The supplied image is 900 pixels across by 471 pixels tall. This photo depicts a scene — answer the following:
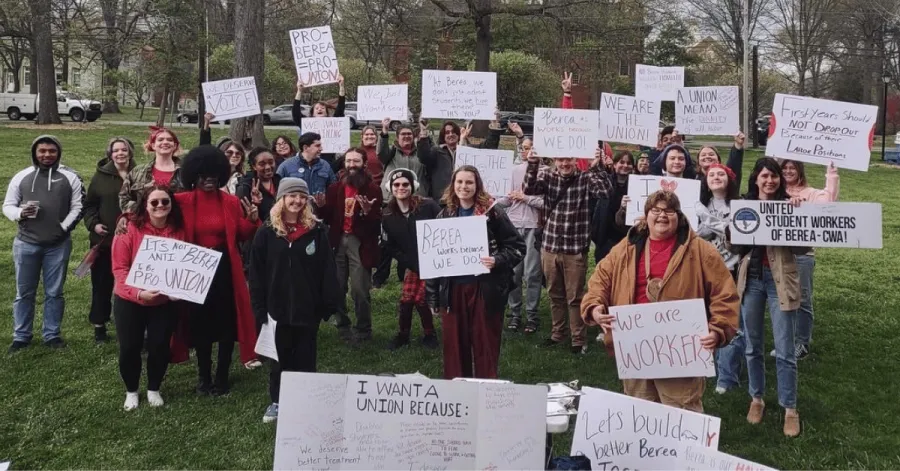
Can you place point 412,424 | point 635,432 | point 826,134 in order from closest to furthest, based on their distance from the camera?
point 412,424 < point 635,432 < point 826,134

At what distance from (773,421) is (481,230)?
2.47 m

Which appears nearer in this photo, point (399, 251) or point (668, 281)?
point (668, 281)

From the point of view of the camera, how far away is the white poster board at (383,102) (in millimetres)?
8656

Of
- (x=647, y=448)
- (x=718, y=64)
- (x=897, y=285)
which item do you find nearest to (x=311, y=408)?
(x=647, y=448)

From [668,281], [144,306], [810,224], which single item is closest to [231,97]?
[144,306]

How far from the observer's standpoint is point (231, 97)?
824 cm

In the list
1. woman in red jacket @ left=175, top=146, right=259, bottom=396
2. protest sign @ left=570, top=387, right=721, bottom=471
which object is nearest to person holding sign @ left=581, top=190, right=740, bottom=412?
protest sign @ left=570, top=387, right=721, bottom=471

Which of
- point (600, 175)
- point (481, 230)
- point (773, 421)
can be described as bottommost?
point (773, 421)

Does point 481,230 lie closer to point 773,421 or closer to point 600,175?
point 600,175

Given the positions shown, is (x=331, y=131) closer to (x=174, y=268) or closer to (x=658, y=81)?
(x=658, y=81)

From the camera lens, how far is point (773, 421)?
5.26 meters

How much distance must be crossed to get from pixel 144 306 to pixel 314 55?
4307mm

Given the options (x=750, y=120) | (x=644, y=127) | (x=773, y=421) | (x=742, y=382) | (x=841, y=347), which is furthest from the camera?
(x=750, y=120)

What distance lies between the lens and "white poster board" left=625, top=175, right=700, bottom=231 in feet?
18.3
